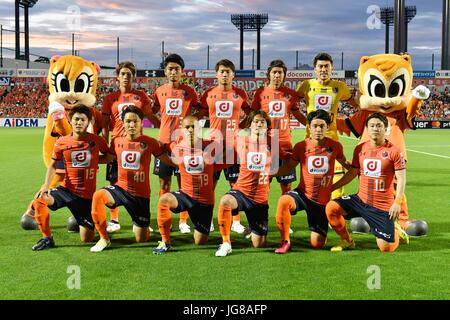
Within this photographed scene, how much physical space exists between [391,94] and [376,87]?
204mm

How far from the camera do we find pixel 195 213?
18.2 feet

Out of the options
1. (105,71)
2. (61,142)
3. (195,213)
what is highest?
(105,71)

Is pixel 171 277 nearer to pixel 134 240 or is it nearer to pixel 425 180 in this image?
pixel 134 240

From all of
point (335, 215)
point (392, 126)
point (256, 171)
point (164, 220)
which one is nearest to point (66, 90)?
point (164, 220)

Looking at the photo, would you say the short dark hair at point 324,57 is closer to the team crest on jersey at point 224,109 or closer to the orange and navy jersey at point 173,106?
the team crest on jersey at point 224,109

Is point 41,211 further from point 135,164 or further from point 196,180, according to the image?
point 196,180

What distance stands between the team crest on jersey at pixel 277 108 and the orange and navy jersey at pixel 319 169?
3.32 feet

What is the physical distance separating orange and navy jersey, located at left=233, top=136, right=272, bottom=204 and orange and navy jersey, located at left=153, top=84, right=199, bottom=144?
1.38 meters

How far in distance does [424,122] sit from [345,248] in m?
35.0

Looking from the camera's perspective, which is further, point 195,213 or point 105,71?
point 105,71

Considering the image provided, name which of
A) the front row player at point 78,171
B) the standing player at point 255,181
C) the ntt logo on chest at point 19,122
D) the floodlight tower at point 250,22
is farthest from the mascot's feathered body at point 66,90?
the floodlight tower at point 250,22

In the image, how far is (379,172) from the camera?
17.6ft

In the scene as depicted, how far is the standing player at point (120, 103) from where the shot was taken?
6.48 meters
